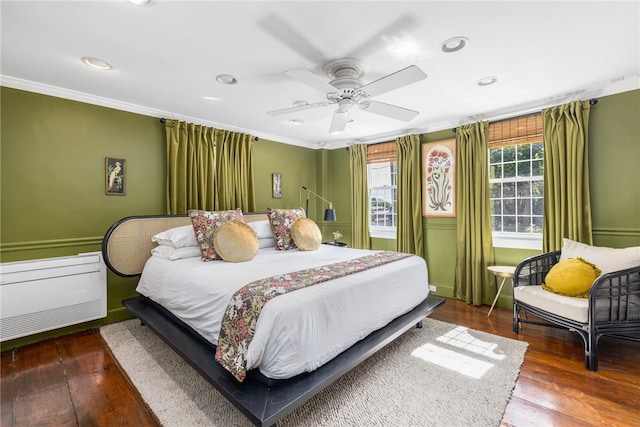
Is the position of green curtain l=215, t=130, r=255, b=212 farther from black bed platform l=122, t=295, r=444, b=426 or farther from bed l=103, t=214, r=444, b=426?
black bed platform l=122, t=295, r=444, b=426

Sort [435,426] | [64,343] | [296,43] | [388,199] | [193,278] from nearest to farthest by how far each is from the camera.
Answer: [435,426] → [296,43] → [193,278] → [64,343] → [388,199]

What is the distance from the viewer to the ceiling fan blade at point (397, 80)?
6.30 ft

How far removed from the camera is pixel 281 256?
3092 mm

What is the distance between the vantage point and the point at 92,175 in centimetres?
312

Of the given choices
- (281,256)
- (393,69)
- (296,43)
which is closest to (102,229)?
(281,256)

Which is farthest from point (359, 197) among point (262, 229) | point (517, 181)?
point (517, 181)

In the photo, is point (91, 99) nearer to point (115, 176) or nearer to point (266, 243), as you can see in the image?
point (115, 176)

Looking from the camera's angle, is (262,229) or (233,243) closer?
(233,243)

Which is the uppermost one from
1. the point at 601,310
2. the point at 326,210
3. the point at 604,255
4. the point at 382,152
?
the point at 382,152

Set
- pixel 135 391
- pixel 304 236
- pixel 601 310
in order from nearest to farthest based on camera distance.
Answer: pixel 135 391 < pixel 601 310 < pixel 304 236

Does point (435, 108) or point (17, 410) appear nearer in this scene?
point (17, 410)

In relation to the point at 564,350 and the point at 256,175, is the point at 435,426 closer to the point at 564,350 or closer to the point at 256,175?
the point at 564,350

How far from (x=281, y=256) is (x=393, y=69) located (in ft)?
6.76

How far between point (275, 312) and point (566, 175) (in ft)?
11.3
